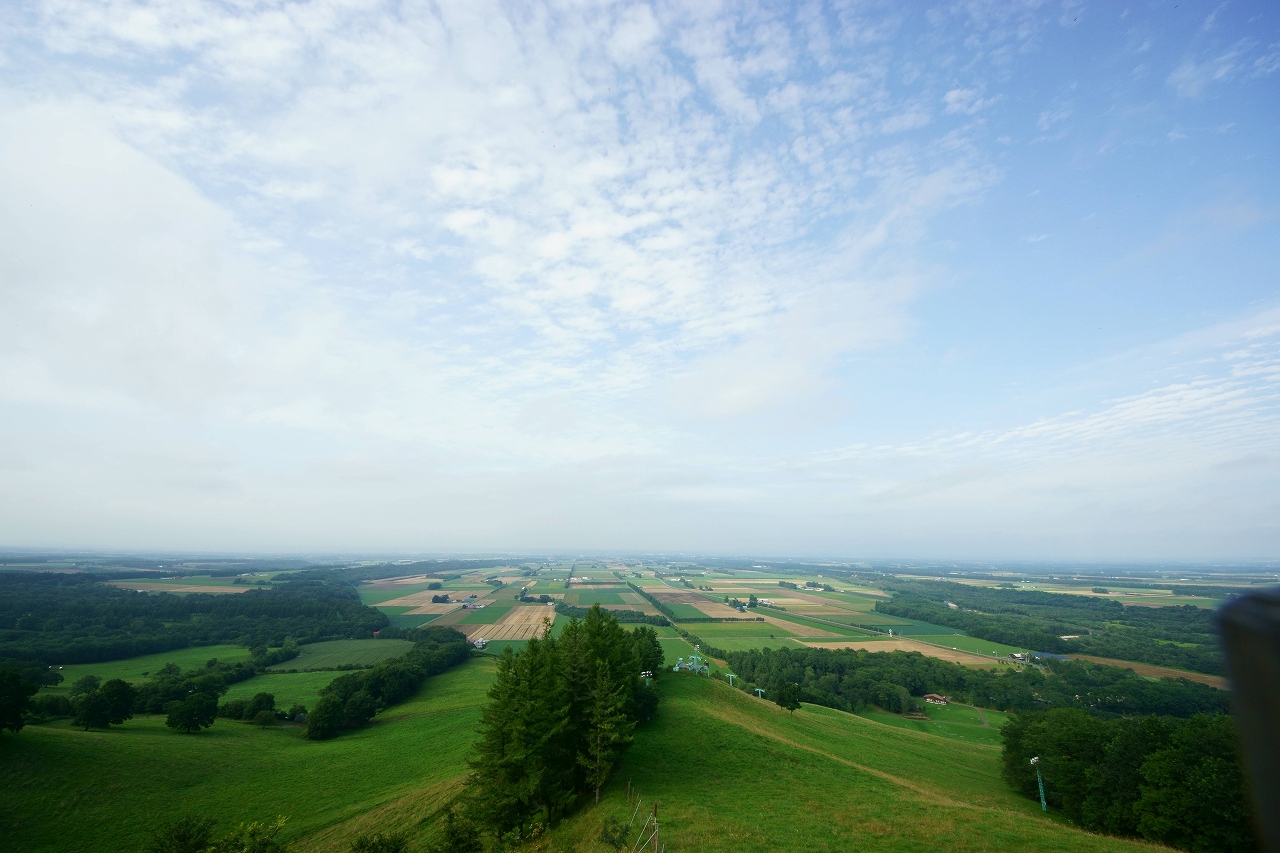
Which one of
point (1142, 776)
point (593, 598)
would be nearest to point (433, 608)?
point (593, 598)

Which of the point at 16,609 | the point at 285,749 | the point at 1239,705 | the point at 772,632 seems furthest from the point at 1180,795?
the point at 16,609

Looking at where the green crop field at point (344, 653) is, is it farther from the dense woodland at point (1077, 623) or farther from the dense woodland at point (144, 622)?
the dense woodland at point (1077, 623)

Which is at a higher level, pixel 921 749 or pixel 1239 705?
pixel 1239 705

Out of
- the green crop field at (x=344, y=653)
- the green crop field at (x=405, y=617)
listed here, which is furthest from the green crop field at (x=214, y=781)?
the green crop field at (x=405, y=617)

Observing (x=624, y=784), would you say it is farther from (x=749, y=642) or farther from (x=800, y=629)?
(x=800, y=629)

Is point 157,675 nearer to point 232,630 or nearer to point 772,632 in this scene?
point 232,630

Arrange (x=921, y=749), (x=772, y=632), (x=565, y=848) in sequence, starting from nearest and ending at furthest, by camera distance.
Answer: (x=565, y=848) < (x=921, y=749) < (x=772, y=632)

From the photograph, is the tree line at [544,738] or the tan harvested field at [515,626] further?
the tan harvested field at [515,626]
